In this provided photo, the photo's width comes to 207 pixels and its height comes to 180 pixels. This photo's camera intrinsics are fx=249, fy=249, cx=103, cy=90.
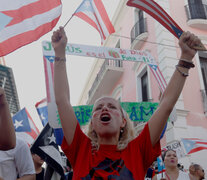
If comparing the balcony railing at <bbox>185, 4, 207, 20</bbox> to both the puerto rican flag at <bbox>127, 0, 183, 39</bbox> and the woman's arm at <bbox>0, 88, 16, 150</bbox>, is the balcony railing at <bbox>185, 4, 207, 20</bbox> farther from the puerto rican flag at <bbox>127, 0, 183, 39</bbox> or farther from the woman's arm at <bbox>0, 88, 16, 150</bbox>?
the woman's arm at <bbox>0, 88, 16, 150</bbox>

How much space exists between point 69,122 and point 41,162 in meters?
2.11

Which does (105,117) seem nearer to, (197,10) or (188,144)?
(188,144)

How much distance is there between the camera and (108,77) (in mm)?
13867

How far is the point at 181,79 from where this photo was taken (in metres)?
1.69

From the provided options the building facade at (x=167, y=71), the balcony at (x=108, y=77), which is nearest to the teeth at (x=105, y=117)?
the building facade at (x=167, y=71)

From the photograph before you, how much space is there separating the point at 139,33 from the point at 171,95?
33.7 feet

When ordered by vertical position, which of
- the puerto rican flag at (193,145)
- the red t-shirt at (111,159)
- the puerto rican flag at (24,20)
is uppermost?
the puerto rican flag at (24,20)

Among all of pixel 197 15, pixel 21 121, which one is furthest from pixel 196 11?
pixel 21 121

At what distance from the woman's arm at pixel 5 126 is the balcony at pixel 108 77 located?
1161 cm

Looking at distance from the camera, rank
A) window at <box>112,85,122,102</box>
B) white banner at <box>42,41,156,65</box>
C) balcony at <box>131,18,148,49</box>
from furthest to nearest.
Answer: window at <box>112,85,122,102</box>, balcony at <box>131,18,148,49</box>, white banner at <box>42,41,156,65</box>

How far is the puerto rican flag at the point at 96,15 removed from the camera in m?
4.41

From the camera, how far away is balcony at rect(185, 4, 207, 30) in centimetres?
1005

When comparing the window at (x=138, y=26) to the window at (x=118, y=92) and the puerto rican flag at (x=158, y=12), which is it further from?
the puerto rican flag at (x=158, y=12)

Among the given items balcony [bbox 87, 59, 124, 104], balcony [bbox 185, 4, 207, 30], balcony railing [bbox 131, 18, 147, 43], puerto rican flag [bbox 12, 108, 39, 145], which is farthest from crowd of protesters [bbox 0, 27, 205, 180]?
balcony [bbox 87, 59, 124, 104]
